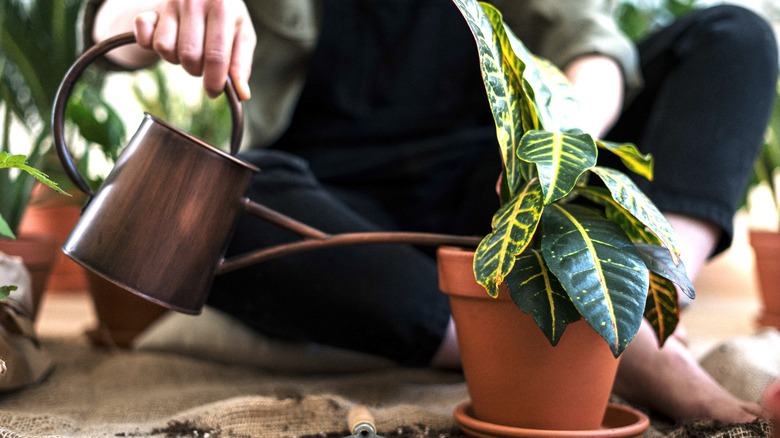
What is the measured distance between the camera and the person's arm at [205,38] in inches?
25.3

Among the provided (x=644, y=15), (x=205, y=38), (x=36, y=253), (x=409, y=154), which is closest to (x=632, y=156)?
(x=205, y=38)

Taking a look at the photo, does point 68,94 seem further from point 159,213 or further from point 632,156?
point 632,156

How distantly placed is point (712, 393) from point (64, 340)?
1098 millimetres

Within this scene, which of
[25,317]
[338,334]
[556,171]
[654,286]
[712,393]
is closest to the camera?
[556,171]

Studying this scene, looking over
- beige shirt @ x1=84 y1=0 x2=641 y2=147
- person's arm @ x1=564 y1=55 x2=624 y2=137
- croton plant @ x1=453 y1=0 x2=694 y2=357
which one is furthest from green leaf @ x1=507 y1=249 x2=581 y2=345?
beige shirt @ x1=84 y1=0 x2=641 y2=147

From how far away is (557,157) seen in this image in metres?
0.54

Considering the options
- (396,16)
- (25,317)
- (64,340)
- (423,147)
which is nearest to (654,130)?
(423,147)

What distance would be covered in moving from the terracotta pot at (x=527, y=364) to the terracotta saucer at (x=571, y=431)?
0.04 feet

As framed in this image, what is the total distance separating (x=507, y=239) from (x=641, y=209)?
109mm

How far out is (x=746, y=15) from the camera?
3.38 feet

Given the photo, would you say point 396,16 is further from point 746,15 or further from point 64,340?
point 64,340

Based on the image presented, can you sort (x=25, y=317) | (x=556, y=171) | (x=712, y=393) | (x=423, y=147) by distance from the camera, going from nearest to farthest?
(x=556, y=171), (x=712, y=393), (x=25, y=317), (x=423, y=147)

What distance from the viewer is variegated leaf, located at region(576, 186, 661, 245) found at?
25.3 inches

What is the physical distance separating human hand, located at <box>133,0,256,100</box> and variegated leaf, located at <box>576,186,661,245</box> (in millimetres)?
343
